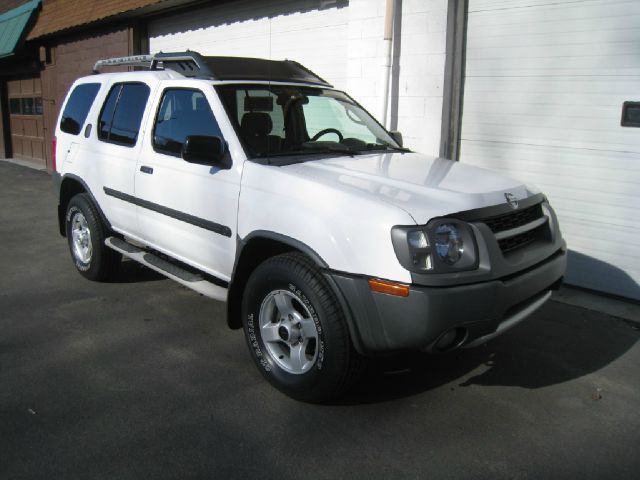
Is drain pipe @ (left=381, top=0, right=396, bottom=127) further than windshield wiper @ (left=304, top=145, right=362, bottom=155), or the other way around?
drain pipe @ (left=381, top=0, right=396, bottom=127)

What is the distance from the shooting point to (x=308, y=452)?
3008 mm

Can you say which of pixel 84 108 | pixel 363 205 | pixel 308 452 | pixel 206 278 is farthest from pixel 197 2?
pixel 308 452

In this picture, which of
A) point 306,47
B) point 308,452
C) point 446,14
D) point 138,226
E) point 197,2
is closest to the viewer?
point 308,452

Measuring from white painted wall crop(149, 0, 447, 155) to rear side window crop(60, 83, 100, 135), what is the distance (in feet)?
10.7

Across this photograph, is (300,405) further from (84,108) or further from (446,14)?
(446,14)

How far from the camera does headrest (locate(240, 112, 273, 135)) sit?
13.1 feet

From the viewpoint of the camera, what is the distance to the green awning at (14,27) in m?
15.4

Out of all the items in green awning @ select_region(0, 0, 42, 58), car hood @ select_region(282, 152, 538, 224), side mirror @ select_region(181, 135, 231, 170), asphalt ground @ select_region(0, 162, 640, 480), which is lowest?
asphalt ground @ select_region(0, 162, 640, 480)

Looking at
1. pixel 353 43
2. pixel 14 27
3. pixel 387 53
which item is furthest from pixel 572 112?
pixel 14 27

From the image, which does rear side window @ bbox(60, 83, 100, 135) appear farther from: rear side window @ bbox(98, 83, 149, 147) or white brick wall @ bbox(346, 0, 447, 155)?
white brick wall @ bbox(346, 0, 447, 155)

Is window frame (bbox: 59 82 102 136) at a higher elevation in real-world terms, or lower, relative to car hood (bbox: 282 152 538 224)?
higher

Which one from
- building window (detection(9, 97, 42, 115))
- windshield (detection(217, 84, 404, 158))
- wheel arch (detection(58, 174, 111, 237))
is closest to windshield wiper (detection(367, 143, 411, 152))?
windshield (detection(217, 84, 404, 158))

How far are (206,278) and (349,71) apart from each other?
4267 mm

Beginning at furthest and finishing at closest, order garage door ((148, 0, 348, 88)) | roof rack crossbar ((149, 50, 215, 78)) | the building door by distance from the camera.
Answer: the building door, garage door ((148, 0, 348, 88)), roof rack crossbar ((149, 50, 215, 78))
